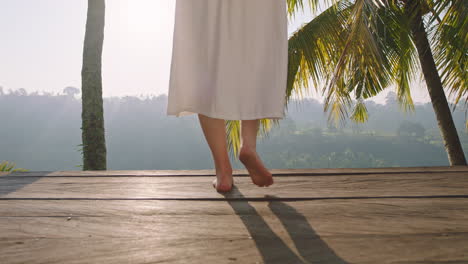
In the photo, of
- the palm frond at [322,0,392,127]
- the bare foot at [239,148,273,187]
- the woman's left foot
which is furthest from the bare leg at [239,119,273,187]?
the palm frond at [322,0,392,127]

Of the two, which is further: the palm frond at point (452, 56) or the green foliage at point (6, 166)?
the green foliage at point (6, 166)

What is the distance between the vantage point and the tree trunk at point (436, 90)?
16.9 feet

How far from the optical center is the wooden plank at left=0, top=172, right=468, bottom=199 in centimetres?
139

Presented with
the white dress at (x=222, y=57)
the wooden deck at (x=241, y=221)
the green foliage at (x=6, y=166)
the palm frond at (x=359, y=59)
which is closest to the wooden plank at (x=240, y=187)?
the wooden deck at (x=241, y=221)

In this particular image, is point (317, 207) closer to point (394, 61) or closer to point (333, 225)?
point (333, 225)

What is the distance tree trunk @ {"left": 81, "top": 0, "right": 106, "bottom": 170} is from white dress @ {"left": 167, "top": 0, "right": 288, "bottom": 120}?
3253 millimetres

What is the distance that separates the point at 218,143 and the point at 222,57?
1.06 ft

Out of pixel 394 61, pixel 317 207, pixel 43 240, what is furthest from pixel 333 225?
pixel 394 61

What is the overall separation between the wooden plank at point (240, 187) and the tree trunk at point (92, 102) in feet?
8.48

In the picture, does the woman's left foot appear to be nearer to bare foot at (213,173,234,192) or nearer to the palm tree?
bare foot at (213,173,234,192)

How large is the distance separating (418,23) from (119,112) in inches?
2335

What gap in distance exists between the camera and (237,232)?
3.13ft

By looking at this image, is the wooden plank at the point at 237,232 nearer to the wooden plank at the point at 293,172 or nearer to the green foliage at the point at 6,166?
the wooden plank at the point at 293,172

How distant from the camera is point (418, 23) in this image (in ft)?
17.2
